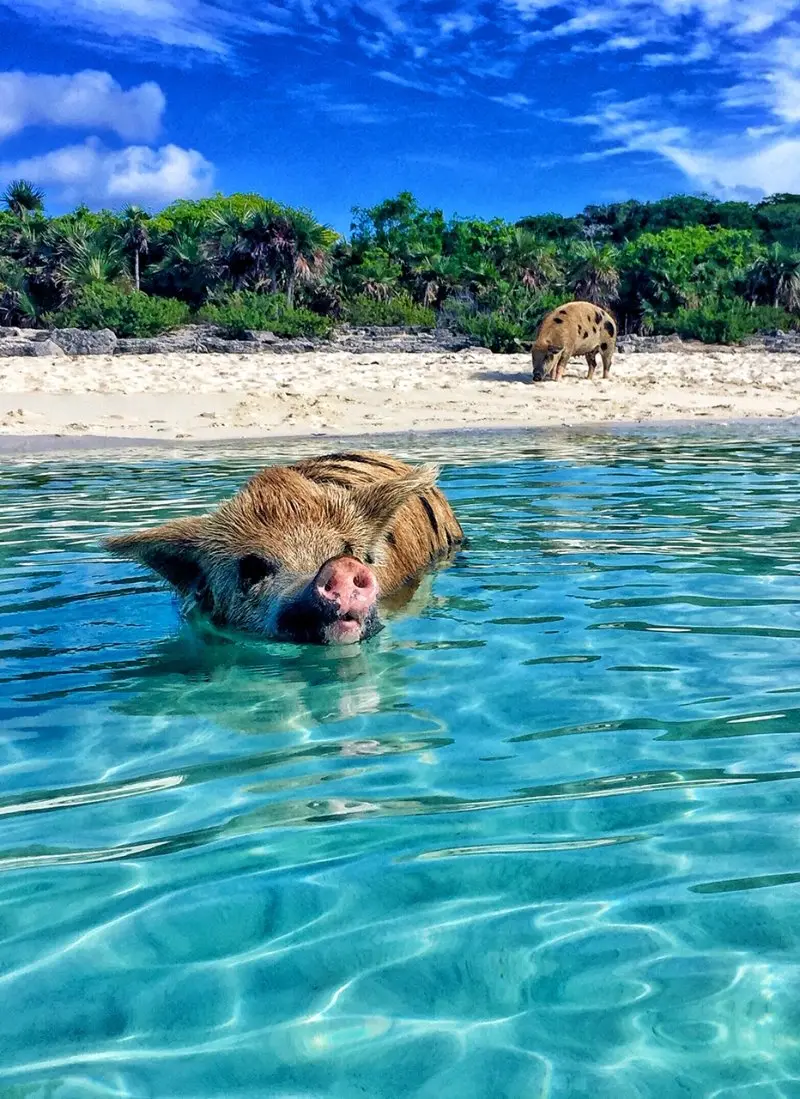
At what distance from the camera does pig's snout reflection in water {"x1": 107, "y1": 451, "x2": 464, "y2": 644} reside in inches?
213

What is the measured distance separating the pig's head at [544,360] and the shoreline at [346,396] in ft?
1.35

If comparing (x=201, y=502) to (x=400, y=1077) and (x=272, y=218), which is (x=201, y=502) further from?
(x=272, y=218)

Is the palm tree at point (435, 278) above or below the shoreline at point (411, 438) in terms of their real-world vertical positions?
above

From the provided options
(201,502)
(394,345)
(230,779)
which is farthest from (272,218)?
(230,779)

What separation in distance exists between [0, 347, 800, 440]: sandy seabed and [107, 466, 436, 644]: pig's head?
1106cm

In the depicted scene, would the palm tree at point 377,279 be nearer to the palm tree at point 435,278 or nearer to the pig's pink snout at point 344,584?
the palm tree at point 435,278

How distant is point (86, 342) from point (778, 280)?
2480 centimetres

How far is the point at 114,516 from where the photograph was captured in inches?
391

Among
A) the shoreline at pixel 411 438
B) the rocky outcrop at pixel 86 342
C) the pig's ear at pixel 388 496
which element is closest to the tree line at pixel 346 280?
the rocky outcrop at pixel 86 342

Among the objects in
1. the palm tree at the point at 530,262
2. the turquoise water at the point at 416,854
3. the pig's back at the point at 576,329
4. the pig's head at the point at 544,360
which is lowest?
the turquoise water at the point at 416,854

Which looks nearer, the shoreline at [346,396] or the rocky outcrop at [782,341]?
the shoreline at [346,396]

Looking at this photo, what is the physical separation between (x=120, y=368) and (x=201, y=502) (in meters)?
14.5

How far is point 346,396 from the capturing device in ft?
69.0

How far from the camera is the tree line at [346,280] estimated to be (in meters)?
34.5
